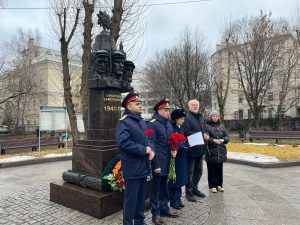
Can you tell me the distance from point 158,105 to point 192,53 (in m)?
19.0

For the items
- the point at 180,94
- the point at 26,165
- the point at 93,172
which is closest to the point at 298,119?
the point at 180,94

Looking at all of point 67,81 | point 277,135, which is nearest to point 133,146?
point 67,81

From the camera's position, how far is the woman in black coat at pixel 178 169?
5.32 metres

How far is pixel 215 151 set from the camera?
21.7ft

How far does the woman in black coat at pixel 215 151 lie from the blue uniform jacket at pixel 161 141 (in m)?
1.86

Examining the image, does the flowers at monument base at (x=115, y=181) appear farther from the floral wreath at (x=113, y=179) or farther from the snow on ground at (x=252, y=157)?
the snow on ground at (x=252, y=157)

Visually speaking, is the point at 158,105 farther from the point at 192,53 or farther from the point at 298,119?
the point at 298,119

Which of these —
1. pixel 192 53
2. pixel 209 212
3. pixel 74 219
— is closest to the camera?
pixel 74 219

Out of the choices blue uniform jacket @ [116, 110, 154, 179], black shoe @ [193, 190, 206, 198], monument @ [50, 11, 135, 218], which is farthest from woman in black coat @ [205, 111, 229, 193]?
blue uniform jacket @ [116, 110, 154, 179]

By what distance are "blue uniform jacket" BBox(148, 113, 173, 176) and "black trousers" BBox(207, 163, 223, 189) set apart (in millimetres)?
2111

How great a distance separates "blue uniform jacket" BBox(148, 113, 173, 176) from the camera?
16.1 ft

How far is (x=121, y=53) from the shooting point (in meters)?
6.22

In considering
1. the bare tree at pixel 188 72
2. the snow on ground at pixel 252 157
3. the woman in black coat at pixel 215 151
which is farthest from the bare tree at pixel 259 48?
the woman in black coat at pixel 215 151

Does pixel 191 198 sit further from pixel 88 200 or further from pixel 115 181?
pixel 88 200
